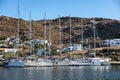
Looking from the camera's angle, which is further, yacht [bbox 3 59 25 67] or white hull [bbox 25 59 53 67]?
white hull [bbox 25 59 53 67]

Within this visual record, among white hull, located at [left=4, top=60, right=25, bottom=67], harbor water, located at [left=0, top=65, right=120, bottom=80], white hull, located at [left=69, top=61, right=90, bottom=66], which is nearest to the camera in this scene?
harbor water, located at [left=0, top=65, right=120, bottom=80]

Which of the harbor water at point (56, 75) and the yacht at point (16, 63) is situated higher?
the yacht at point (16, 63)

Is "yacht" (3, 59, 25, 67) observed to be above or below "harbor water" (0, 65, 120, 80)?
above

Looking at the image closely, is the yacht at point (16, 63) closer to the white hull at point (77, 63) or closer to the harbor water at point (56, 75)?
the harbor water at point (56, 75)

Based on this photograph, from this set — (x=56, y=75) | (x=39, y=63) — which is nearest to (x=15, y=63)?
(x=39, y=63)

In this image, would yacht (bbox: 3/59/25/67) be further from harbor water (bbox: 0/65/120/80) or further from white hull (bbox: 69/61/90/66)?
white hull (bbox: 69/61/90/66)

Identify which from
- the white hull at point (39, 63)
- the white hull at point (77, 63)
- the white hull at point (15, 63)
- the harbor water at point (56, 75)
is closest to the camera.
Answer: the harbor water at point (56, 75)

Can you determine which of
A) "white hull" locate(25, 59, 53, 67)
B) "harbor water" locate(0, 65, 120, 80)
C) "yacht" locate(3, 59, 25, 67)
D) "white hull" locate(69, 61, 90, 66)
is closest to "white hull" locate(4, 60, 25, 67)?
"yacht" locate(3, 59, 25, 67)

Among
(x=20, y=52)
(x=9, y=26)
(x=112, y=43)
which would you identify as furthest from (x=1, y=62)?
(x=9, y=26)

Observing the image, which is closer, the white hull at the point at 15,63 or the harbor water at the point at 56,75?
the harbor water at the point at 56,75

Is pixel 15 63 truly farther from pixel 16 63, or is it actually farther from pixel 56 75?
pixel 56 75

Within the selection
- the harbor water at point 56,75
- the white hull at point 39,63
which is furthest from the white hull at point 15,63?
the harbor water at point 56,75

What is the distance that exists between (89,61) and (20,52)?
66.2ft

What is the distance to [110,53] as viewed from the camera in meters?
93.9
